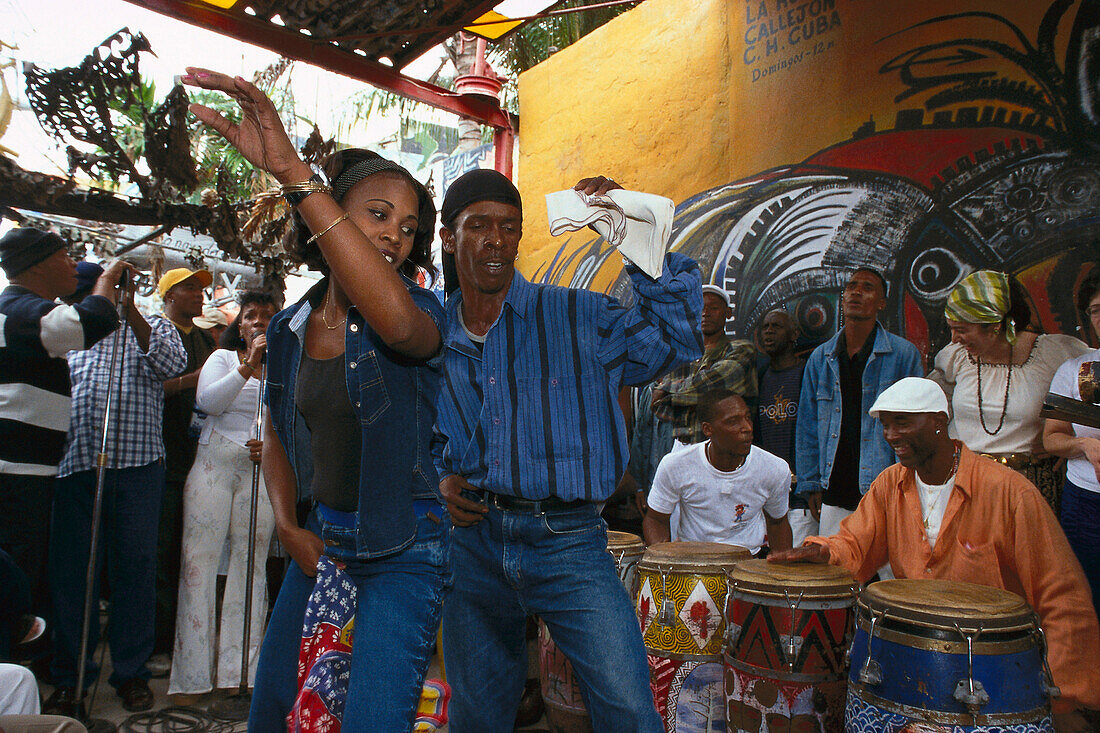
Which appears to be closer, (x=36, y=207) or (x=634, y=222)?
(x=634, y=222)

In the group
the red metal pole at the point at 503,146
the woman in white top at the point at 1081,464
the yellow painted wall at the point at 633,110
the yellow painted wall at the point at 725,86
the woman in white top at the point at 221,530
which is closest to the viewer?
the woman in white top at the point at 1081,464

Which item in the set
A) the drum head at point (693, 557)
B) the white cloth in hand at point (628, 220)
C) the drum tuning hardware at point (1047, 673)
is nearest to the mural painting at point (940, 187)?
the drum head at point (693, 557)

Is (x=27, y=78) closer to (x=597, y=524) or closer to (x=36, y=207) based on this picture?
(x=36, y=207)

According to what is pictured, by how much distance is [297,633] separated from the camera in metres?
1.91

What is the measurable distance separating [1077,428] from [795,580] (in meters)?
1.84

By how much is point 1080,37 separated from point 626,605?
178 inches

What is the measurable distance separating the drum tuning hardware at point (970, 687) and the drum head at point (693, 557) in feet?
4.00

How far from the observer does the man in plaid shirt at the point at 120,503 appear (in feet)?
15.2

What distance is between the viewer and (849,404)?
5051 millimetres

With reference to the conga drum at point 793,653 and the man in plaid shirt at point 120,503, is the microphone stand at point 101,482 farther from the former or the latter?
the conga drum at point 793,653

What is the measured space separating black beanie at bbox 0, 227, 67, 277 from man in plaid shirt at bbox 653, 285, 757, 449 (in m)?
3.93

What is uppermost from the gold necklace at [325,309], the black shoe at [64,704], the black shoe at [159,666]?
the gold necklace at [325,309]

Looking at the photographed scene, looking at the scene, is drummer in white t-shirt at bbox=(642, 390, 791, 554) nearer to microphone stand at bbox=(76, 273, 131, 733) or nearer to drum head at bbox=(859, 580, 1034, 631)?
drum head at bbox=(859, 580, 1034, 631)

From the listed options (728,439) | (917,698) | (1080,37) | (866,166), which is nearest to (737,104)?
(866,166)
